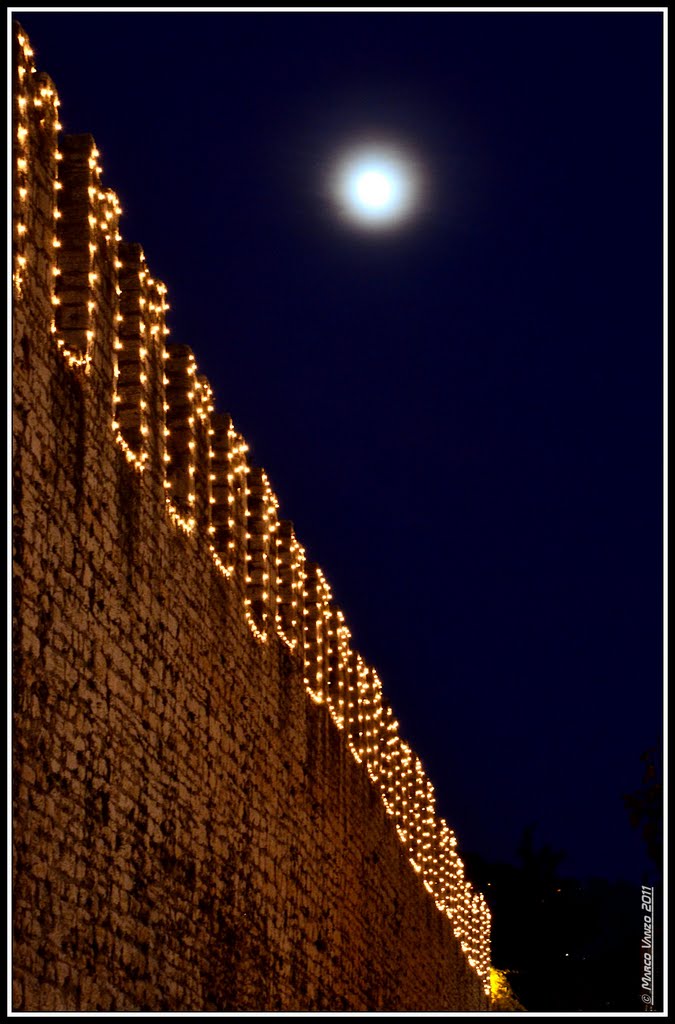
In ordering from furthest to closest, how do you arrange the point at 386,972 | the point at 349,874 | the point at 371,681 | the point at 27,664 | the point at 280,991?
the point at 371,681 < the point at 386,972 < the point at 349,874 < the point at 280,991 < the point at 27,664

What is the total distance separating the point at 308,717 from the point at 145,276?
21.3ft

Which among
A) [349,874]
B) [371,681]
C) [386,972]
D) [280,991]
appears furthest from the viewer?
[371,681]

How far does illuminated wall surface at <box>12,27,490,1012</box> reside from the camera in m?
8.66

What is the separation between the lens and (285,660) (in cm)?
1548

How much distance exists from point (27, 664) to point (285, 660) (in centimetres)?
719

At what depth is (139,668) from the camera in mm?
10414

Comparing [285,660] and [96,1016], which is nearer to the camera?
[96,1016]

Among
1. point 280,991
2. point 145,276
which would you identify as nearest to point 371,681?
point 280,991

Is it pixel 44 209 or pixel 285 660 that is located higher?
pixel 44 209

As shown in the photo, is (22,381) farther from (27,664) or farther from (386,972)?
(386,972)

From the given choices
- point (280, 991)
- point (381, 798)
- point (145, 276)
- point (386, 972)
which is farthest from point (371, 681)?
point (145, 276)

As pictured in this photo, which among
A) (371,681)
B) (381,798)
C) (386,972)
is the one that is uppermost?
(371,681)

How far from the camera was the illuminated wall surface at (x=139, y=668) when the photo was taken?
8.66 m

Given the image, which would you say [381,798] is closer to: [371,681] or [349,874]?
[371,681]
